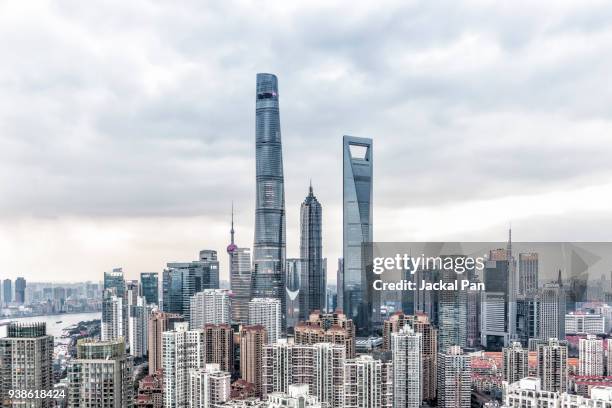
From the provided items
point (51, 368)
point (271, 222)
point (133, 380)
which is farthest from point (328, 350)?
point (271, 222)

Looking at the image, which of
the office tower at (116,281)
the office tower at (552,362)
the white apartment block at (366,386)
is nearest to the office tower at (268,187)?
the office tower at (116,281)

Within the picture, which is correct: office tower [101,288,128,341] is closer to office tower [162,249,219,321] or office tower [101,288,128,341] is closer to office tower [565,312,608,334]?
office tower [162,249,219,321]

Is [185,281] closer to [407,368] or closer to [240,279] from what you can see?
[240,279]

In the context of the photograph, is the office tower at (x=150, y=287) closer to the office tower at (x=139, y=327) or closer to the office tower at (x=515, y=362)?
the office tower at (x=139, y=327)

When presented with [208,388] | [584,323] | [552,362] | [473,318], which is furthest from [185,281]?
[584,323]

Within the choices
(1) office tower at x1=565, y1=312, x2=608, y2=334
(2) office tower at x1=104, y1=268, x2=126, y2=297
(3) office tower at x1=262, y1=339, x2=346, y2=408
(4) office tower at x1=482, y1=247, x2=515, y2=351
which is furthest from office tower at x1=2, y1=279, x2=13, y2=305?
(1) office tower at x1=565, y1=312, x2=608, y2=334

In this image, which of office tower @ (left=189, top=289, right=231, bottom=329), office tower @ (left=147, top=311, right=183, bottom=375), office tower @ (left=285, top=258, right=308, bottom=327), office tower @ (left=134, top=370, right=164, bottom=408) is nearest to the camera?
office tower @ (left=134, top=370, right=164, bottom=408)
